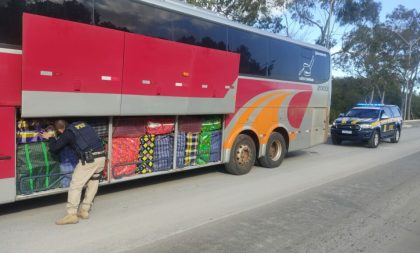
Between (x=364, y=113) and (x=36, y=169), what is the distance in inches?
610

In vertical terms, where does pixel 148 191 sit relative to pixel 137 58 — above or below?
below

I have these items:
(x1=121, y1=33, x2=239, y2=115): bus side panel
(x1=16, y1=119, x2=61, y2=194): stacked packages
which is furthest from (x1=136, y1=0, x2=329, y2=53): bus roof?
(x1=16, y1=119, x2=61, y2=194): stacked packages

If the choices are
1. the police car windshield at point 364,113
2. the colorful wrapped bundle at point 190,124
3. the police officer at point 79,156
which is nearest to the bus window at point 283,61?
the colorful wrapped bundle at point 190,124

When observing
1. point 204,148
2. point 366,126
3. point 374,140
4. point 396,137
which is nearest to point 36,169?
point 204,148

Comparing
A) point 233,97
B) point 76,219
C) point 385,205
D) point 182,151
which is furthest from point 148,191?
point 385,205

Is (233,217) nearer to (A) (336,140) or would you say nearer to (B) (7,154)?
(B) (7,154)

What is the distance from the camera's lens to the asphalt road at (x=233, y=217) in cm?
532

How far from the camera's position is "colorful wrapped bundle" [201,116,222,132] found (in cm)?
894

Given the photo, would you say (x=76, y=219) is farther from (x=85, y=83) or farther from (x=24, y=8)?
(x=24, y=8)

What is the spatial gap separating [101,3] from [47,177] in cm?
267

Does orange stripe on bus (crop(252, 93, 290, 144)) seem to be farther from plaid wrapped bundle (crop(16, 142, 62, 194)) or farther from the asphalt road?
plaid wrapped bundle (crop(16, 142, 62, 194))

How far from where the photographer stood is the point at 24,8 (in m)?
5.67

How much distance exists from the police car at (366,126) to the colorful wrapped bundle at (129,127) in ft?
39.5

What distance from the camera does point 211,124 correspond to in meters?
9.12
